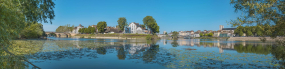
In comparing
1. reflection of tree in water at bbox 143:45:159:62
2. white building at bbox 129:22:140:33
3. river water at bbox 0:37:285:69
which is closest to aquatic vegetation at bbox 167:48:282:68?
river water at bbox 0:37:285:69

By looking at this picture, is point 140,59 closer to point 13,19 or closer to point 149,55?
point 149,55

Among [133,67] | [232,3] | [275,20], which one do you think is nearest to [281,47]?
[275,20]

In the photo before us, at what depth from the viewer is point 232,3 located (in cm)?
1035

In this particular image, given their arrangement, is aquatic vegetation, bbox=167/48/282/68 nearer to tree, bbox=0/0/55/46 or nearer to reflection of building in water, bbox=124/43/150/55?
reflection of building in water, bbox=124/43/150/55

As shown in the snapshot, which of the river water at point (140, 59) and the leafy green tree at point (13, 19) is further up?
the leafy green tree at point (13, 19)

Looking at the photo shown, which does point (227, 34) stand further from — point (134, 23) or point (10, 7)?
point (10, 7)

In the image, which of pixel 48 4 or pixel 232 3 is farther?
pixel 48 4

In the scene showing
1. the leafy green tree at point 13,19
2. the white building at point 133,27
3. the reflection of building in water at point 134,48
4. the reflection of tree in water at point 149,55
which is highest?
the white building at point 133,27

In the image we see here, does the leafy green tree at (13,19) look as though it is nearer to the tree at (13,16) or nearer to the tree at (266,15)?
the tree at (13,16)

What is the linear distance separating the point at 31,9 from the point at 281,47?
14.5 metres

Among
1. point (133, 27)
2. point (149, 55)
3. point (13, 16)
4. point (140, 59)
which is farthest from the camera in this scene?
point (133, 27)

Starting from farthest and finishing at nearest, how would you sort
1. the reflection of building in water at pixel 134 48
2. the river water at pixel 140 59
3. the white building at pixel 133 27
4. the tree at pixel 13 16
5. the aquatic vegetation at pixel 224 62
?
the white building at pixel 133 27 < the reflection of building in water at pixel 134 48 < the aquatic vegetation at pixel 224 62 < the river water at pixel 140 59 < the tree at pixel 13 16

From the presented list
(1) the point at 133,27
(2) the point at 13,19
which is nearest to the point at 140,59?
(2) the point at 13,19

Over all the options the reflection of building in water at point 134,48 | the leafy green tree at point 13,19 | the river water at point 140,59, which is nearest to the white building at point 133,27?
the reflection of building in water at point 134,48
